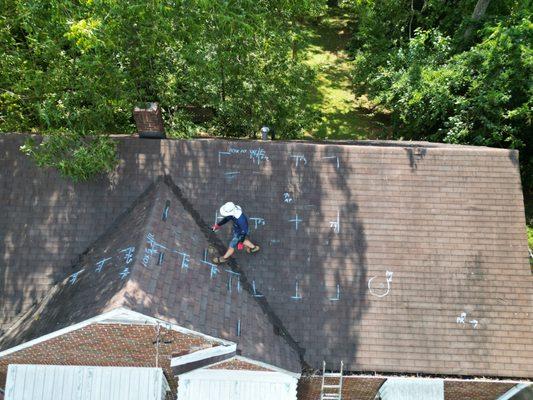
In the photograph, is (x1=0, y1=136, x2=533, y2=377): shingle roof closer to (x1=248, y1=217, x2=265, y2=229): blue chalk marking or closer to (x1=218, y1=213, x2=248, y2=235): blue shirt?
(x1=248, y1=217, x2=265, y2=229): blue chalk marking

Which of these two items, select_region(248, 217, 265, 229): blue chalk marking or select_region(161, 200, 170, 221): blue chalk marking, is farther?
select_region(248, 217, 265, 229): blue chalk marking

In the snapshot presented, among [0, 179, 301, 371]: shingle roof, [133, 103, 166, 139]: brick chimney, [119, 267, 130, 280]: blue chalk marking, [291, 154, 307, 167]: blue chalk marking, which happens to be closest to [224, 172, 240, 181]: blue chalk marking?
[0, 179, 301, 371]: shingle roof

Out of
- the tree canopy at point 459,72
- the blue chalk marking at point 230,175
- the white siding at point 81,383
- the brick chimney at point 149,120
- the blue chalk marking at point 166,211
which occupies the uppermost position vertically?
the tree canopy at point 459,72

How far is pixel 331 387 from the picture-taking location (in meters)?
10.4

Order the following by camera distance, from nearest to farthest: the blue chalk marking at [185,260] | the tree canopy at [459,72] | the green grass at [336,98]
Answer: the blue chalk marking at [185,260] → the tree canopy at [459,72] → the green grass at [336,98]

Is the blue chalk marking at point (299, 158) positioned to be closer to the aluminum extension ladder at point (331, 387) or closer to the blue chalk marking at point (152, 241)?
the blue chalk marking at point (152, 241)

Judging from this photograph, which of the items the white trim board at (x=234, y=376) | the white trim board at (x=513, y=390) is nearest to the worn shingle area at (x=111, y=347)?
the white trim board at (x=234, y=376)

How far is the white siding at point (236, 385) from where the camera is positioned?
980 cm

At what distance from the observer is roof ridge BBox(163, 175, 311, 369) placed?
10141 millimetres

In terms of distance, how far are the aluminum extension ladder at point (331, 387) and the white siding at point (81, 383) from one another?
12.8 feet

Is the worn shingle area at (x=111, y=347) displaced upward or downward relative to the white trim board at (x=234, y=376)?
upward

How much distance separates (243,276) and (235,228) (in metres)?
1.31

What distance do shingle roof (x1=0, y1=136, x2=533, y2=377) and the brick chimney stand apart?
0.34m

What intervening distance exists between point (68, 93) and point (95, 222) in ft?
14.1
